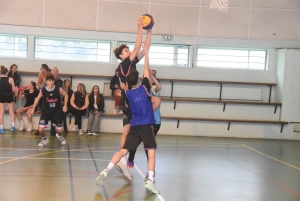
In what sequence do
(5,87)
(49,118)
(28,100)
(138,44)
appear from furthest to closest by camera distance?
(28,100)
(5,87)
(49,118)
(138,44)

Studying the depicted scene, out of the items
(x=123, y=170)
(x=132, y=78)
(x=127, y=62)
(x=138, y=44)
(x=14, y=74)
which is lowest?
(x=123, y=170)

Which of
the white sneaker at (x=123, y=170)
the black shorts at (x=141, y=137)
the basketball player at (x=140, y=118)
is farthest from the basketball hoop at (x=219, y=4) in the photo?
the black shorts at (x=141, y=137)

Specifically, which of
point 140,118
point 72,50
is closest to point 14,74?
point 72,50

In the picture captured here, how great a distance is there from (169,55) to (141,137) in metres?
8.95

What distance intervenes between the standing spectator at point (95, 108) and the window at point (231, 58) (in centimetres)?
376

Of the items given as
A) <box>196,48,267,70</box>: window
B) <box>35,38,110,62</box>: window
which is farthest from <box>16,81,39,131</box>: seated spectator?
<box>196,48,267,70</box>: window

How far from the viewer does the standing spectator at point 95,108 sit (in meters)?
13.2

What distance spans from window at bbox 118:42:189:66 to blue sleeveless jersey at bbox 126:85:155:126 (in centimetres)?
870

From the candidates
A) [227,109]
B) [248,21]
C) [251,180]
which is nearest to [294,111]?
[227,109]

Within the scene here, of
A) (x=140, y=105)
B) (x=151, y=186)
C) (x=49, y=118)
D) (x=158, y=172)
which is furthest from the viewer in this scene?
(x=49, y=118)

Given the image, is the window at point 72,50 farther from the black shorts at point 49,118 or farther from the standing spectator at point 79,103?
the black shorts at point 49,118

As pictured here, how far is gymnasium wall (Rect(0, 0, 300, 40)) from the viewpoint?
45.4ft

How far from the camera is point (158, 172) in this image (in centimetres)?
746

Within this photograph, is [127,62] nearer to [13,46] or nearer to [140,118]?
[140,118]
